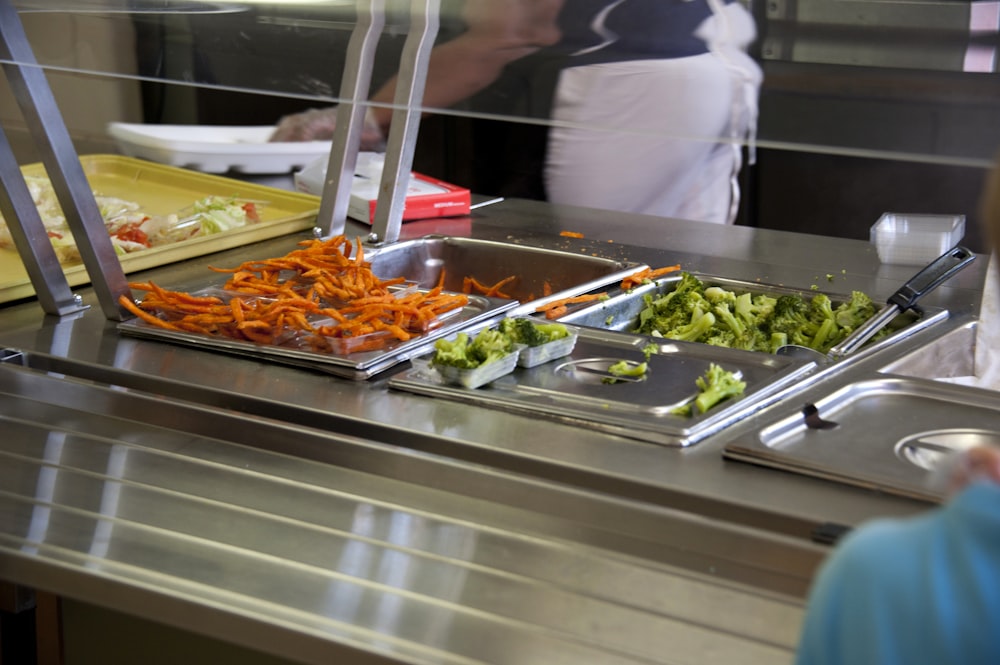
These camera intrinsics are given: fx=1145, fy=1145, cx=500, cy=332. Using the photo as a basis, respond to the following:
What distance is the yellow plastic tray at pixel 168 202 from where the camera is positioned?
1.93 meters

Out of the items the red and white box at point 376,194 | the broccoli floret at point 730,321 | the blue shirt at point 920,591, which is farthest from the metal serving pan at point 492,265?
the blue shirt at point 920,591

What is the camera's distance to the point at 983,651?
541mm

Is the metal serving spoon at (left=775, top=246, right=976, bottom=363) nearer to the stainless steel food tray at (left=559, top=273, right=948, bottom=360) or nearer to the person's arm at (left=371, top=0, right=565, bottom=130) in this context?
the stainless steel food tray at (left=559, top=273, right=948, bottom=360)

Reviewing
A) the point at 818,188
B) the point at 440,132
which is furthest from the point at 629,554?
the point at 440,132

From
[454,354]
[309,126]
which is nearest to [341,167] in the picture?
[309,126]

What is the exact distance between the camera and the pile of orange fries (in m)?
1.51

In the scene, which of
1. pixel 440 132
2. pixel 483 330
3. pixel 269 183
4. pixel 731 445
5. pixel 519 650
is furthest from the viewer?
pixel 440 132

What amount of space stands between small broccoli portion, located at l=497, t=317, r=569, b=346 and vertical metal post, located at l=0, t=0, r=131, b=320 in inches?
23.2

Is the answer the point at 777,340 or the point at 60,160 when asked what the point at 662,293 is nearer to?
the point at 777,340

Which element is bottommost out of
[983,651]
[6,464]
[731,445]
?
[6,464]

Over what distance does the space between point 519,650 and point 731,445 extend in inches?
14.2

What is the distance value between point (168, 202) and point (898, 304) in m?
1.49

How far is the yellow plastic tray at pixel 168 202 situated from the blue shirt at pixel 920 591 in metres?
1.51

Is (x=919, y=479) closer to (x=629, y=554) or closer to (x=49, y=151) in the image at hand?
(x=629, y=554)
